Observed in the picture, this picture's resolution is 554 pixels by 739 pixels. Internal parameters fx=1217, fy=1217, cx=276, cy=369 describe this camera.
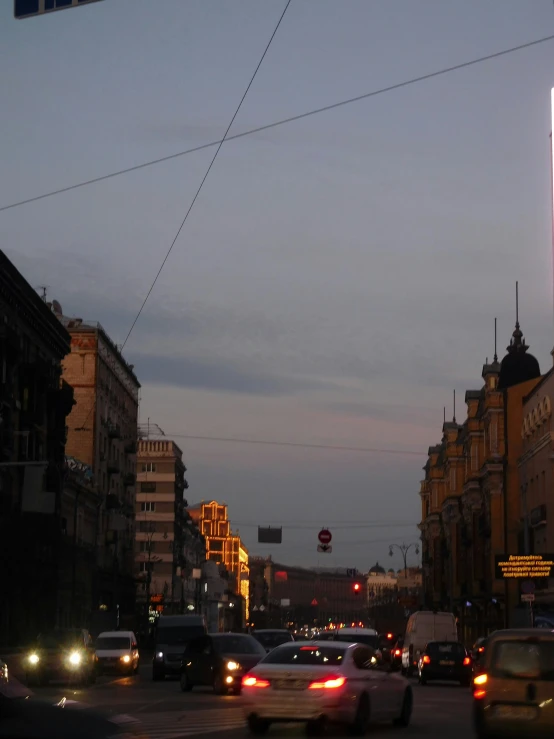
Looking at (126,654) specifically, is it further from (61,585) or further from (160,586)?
(160,586)

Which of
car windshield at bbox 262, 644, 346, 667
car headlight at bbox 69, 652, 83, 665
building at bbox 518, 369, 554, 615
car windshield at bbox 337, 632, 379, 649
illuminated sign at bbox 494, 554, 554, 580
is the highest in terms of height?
A: building at bbox 518, 369, 554, 615

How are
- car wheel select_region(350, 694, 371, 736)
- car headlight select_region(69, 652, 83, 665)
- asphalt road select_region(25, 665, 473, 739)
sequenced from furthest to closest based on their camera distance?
car headlight select_region(69, 652, 83, 665)
asphalt road select_region(25, 665, 473, 739)
car wheel select_region(350, 694, 371, 736)

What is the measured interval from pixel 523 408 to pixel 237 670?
53.5 m

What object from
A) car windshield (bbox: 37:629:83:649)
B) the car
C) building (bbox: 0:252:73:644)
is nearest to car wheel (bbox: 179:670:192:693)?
car windshield (bbox: 37:629:83:649)

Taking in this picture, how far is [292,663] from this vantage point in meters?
19.9

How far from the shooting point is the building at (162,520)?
127375 millimetres

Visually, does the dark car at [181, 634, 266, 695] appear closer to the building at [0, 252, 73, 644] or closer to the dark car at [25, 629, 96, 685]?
the dark car at [25, 629, 96, 685]

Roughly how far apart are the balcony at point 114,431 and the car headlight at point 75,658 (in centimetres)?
5409

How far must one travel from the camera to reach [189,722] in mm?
21688

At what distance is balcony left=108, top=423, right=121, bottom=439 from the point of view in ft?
299

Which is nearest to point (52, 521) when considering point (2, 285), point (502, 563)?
point (2, 285)

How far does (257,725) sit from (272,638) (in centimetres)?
2130

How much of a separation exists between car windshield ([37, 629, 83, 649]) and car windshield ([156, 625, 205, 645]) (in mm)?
4686

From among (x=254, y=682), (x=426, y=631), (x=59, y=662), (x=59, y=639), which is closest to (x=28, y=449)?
(x=426, y=631)
